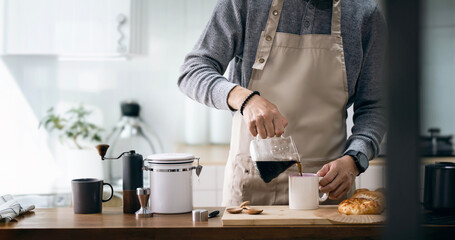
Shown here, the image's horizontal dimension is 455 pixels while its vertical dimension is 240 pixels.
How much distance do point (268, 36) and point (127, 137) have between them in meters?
1.81

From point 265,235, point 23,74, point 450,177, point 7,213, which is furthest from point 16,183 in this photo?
point 450,177

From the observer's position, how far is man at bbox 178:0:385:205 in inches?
61.4

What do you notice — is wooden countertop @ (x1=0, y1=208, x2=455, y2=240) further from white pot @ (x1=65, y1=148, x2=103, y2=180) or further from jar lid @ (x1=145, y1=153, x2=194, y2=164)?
white pot @ (x1=65, y1=148, x2=103, y2=180)

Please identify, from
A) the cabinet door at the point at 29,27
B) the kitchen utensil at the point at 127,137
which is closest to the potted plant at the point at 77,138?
the kitchen utensil at the point at 127,137

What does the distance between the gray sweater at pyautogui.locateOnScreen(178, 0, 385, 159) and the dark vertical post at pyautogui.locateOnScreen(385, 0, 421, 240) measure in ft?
3.86

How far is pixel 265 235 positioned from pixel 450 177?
0.45m

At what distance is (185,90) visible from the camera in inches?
60.9

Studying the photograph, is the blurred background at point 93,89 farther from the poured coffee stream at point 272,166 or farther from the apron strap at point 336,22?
the poured coffee stream at point 272,166

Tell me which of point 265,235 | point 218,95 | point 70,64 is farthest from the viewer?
point 70,64

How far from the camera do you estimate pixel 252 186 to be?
156 centimetres

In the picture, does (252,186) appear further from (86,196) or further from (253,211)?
(86,196)

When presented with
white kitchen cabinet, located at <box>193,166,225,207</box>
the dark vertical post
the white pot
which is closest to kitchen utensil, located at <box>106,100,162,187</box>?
the white pot

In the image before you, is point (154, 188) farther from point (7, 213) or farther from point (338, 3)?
point (338, 3)

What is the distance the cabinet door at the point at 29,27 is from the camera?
2.93 meters
